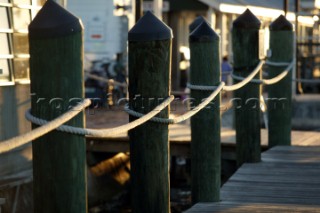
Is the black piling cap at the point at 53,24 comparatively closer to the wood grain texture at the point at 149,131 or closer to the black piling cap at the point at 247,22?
the wood grain texture at the point at 149,131

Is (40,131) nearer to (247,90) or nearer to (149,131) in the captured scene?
(149,131)

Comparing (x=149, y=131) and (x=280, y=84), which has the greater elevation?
(x=149, y=131)

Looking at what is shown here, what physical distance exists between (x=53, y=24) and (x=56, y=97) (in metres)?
0.34

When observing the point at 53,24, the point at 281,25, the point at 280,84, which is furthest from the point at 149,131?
the point at 280,84

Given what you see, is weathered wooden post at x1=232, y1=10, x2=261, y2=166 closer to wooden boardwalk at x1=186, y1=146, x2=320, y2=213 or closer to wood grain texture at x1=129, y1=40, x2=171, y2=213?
wooden boardwalk at x1=186, y1=146, x2=320, y2=213

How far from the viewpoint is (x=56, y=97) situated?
3928mm

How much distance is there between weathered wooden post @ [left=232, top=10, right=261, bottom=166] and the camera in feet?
27.5

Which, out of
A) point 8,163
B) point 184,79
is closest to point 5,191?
point 8,163

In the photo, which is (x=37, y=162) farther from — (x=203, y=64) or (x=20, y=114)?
(x=20, y=114)

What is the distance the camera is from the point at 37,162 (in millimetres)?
3998

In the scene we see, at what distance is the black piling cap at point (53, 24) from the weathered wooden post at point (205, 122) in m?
2.72

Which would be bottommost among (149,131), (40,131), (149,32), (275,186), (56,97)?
(275,186)

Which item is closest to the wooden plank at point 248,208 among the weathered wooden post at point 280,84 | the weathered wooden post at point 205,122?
the weathered wooden post at point 205,122

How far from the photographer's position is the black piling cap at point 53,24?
388 centimetres
